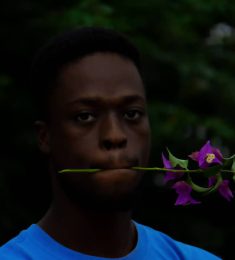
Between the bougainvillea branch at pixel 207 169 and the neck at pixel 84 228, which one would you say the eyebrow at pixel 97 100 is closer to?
the neck at pixel 84 228

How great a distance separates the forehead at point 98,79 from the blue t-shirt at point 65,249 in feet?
1.38

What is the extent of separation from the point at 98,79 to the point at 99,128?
6.2 inches

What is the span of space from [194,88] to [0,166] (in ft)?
6.03

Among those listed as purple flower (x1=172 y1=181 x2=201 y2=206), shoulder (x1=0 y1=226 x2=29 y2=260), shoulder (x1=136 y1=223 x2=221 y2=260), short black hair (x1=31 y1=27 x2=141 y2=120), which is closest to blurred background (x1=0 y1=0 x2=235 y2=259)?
short black hair (x1=31 y1=27 x2=141 y2=120)

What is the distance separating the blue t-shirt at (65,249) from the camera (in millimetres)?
2273

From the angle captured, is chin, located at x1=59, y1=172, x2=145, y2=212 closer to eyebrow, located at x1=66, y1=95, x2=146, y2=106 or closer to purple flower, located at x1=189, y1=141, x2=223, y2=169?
eyebrow, located at x1=66, y1=95, x2=146, y2=106

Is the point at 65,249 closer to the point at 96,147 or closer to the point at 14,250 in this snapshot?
the point at 14,250

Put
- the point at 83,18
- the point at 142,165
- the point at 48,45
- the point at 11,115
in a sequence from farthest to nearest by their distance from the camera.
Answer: the point at 11,115 → the point at 83,18 → the point at 48,45 → the point at 142,165

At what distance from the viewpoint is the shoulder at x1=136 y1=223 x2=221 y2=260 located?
99.3 inches

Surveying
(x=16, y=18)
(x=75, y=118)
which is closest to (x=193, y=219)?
(x=16, y=18)

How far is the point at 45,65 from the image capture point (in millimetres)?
2404

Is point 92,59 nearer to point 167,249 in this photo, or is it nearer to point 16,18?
point 167,249

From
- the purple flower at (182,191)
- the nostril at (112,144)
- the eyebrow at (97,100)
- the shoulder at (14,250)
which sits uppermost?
the purple flower at (182,191)

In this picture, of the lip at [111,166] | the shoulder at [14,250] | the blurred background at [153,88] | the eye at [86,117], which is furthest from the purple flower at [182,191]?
the blurred background at [153,88]
